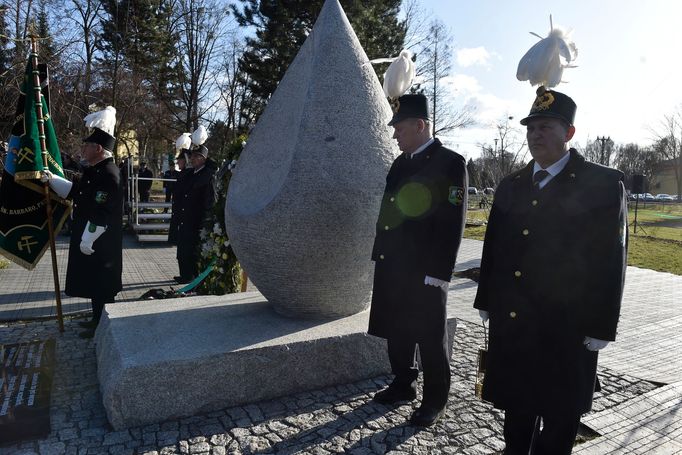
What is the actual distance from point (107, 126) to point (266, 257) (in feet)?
7.74

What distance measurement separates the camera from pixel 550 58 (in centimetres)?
233

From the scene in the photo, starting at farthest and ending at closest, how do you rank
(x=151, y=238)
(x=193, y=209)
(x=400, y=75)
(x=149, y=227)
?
1. (x=149, y=227)
2. (x=151, y=238)
3. (x=193, y=209)
4. (x=400, y=75)

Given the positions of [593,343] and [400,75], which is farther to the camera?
[400,75]

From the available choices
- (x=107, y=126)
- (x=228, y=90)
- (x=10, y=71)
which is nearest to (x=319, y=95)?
(x=107, y=126)

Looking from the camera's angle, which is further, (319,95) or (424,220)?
(319,95)

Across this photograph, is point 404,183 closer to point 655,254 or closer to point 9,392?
point 9,392

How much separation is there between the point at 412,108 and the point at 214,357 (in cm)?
213

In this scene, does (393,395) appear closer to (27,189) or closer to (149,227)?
(27,189)

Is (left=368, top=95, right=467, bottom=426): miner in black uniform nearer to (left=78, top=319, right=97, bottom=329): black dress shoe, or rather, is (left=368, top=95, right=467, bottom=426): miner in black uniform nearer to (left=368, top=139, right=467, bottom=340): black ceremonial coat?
(left=368, top=139, right=467, bottom=340): black ceremonial coat

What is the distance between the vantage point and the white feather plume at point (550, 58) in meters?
2.33

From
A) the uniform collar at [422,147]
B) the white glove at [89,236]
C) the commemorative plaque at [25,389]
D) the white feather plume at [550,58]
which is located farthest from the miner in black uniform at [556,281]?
the white glove at [89,236]

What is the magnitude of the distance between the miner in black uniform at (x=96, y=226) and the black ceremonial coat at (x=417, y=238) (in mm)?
2769

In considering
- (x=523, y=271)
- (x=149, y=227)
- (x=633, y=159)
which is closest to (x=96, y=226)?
(x=523, y=271)

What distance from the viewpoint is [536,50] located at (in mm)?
2377
